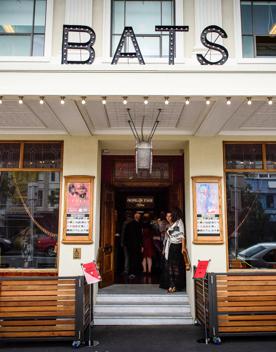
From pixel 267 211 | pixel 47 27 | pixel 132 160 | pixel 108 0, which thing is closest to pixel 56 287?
pixel 132 160

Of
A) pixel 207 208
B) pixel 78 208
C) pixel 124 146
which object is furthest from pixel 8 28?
pixel 207 208

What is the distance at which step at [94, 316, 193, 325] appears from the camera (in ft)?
20.4

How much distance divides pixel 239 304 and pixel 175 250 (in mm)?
1752

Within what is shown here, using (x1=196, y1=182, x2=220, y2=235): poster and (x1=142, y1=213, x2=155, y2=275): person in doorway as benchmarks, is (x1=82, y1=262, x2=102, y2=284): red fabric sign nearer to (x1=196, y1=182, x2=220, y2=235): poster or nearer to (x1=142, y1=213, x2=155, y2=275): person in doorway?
(x1=196, y1=182, x2=220, y2=235): poster

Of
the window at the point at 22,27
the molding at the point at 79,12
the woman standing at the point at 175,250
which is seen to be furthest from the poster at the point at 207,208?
the window at the point at 22,27

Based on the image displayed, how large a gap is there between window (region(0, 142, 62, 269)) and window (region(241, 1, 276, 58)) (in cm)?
425

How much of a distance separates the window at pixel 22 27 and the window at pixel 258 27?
394 centimetres

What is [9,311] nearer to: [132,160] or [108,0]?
[132,160]

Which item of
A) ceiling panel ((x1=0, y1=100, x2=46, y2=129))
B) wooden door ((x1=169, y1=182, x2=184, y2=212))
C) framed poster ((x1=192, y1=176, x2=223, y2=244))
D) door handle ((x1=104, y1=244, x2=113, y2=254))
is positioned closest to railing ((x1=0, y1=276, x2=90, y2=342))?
door handle ((x1=104, y1=244, x2=113, y2=254))

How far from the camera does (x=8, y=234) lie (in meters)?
6.85

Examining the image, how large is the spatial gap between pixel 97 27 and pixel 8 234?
4.38 meters

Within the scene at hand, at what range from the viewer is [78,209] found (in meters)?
6.66

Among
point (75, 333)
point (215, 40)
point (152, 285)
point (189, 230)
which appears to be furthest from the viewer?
point (152, 285)

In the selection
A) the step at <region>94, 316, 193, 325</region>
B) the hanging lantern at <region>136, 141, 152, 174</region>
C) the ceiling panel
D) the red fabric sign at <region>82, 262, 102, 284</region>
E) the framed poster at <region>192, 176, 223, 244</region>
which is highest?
the ceiling panel
